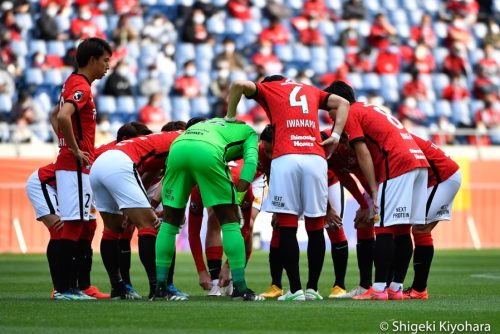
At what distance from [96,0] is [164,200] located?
16.8 m

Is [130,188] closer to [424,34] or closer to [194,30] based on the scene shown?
[194,30]

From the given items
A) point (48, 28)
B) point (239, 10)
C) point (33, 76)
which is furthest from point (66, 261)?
point (239, 10)

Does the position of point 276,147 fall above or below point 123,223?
above

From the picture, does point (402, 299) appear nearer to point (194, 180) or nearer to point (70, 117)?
point (194, 180)

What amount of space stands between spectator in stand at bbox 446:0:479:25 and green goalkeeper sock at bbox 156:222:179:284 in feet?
72.4

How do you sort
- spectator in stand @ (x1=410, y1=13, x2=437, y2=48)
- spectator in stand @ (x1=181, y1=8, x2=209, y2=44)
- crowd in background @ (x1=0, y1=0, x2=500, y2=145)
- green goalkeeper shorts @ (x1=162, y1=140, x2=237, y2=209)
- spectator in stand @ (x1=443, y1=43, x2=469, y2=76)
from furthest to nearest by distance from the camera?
spectator in stand @ (x1=410, y1=13, x2=437, y2=48) < spectator in stand @ (x1=443, y1=43, x2=469, y2=76) < spectator in stand @ (x1=181, y1=8, x2=209, y2=44) < crowd in background @ (x1=0, y1=0, x2=500, y2=145) < green goalkeeper shorts @ (x1=162, y1=140, x2=237, y2=209)

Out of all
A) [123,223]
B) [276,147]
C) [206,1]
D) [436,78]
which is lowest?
[123,223]

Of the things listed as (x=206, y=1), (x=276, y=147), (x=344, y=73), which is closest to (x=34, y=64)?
(x=206, y=1)

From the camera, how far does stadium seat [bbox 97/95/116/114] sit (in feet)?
80.6

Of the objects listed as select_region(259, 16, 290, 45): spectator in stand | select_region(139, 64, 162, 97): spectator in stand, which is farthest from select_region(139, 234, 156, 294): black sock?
select_region(259, 16, 290, 45): spectator in stand

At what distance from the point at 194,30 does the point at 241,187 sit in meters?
17.3

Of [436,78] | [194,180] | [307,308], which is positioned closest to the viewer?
[307,308]

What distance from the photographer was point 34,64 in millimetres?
24828

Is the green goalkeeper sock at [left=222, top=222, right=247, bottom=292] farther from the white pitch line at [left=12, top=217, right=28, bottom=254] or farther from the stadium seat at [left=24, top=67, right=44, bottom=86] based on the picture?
the stadium seat at [left=24, top=67, right=44, bottom=86]
